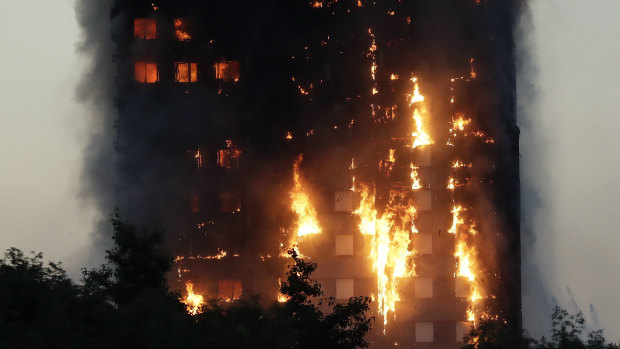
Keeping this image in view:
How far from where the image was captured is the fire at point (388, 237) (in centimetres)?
6694

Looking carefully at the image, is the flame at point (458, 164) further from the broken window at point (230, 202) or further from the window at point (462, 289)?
the broken window at point (230, 202)

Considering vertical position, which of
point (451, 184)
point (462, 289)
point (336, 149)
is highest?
point (336, 149)

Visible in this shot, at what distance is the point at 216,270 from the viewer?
66125mm

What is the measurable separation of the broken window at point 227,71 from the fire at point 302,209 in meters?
5.91

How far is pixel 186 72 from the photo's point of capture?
218 feet

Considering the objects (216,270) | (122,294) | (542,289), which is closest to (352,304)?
(122,294)

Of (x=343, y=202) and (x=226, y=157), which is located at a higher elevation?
(x=226, y=157)

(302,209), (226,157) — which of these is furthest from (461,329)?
(226,157)

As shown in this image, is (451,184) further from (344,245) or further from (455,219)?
(344,245)

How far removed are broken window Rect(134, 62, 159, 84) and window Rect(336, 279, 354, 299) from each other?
15734 millimetres

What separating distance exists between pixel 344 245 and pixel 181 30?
15513 mm

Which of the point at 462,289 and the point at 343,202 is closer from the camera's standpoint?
the point at 343,202

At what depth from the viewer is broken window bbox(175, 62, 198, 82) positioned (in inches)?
2606

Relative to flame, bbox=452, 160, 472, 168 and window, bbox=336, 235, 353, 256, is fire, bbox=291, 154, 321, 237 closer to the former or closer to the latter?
window, bbox=336, 235, 353, 256
